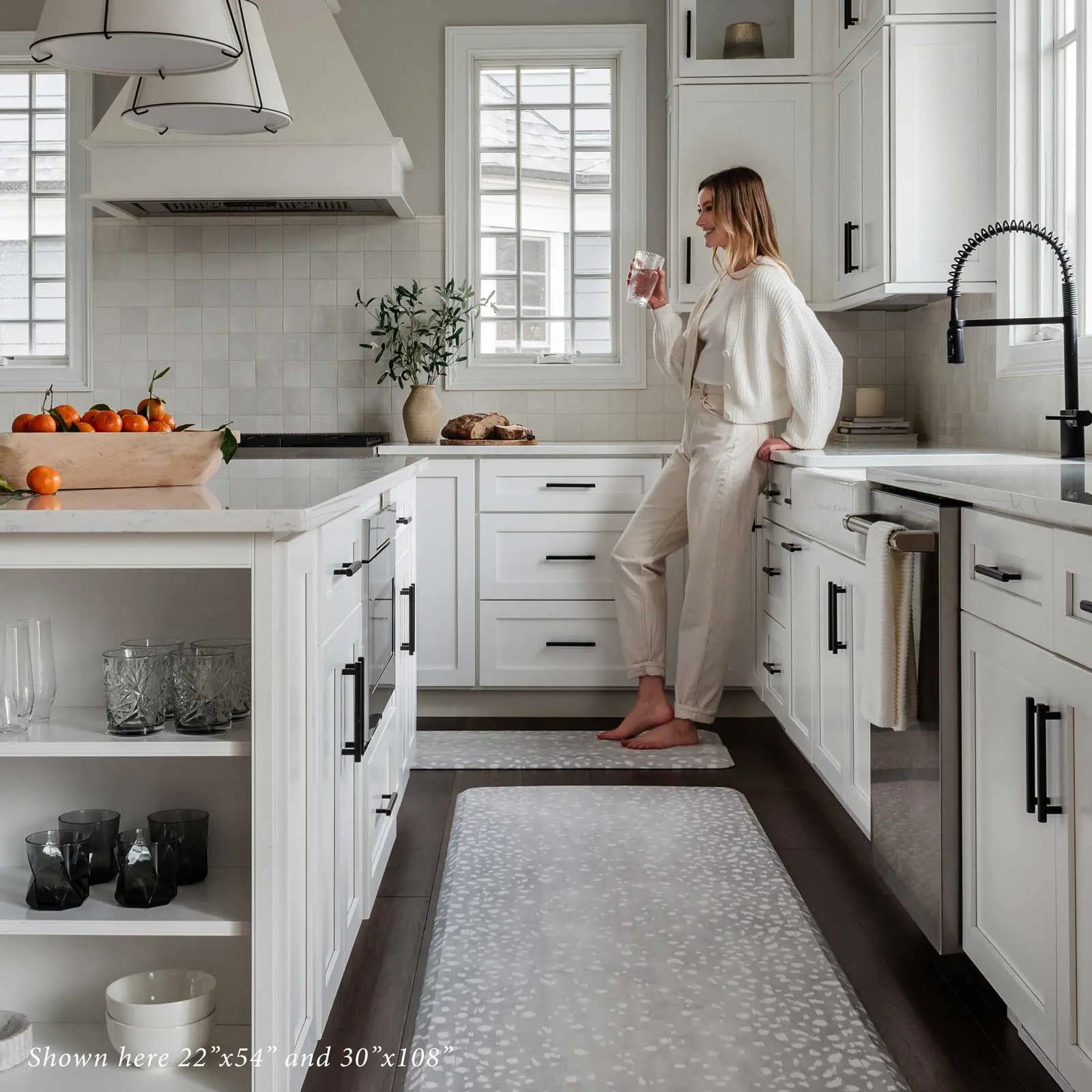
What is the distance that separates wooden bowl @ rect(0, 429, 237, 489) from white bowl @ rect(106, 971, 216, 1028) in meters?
0.75

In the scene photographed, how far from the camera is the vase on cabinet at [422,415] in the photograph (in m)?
→ 4.37

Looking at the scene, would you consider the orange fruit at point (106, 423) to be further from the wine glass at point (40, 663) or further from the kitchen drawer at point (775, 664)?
the kitchen drawer at point (775, 664)

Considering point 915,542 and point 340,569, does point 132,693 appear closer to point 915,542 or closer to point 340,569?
point 340,569

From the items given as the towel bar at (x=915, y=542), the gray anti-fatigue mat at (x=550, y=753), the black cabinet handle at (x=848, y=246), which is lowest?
the gray anti-fatigue mat at (x=550, y=753)

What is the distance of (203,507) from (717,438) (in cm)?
226

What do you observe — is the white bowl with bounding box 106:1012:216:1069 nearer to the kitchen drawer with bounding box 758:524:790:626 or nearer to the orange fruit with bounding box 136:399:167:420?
the orange fruit with bounding box 136:399:167:420

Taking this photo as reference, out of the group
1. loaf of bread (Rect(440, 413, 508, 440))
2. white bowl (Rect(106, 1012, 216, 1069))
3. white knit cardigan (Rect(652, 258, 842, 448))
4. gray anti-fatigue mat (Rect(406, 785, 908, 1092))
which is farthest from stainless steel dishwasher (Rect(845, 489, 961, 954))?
loaf of bread (Rect(440, 413, 508, 440))

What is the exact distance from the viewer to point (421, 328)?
454 centimetres

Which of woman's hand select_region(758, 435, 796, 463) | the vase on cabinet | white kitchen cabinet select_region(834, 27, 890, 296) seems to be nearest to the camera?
woman's hand select_region(758, 435, 796, 463)

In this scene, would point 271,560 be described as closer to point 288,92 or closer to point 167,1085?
point 167,1085

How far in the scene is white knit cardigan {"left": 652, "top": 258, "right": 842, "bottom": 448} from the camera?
344cm

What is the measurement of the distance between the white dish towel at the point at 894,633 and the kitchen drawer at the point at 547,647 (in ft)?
6.70

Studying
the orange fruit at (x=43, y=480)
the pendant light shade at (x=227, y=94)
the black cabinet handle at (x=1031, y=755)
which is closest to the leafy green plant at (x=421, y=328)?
the pendant light shade at (x=227, y=94)

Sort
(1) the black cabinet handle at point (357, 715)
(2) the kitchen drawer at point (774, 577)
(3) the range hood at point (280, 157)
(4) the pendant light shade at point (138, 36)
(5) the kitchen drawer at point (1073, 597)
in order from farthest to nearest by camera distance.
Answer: (3) the range hood at point (280, 157) < (2) the kitchen drawer at point (774, 577) < (1) the black cabinet handle at point (357, 715) < (4) the pendant light shade at point (138, 36) < (5) the kitchen drawer at point (1073, 597)
